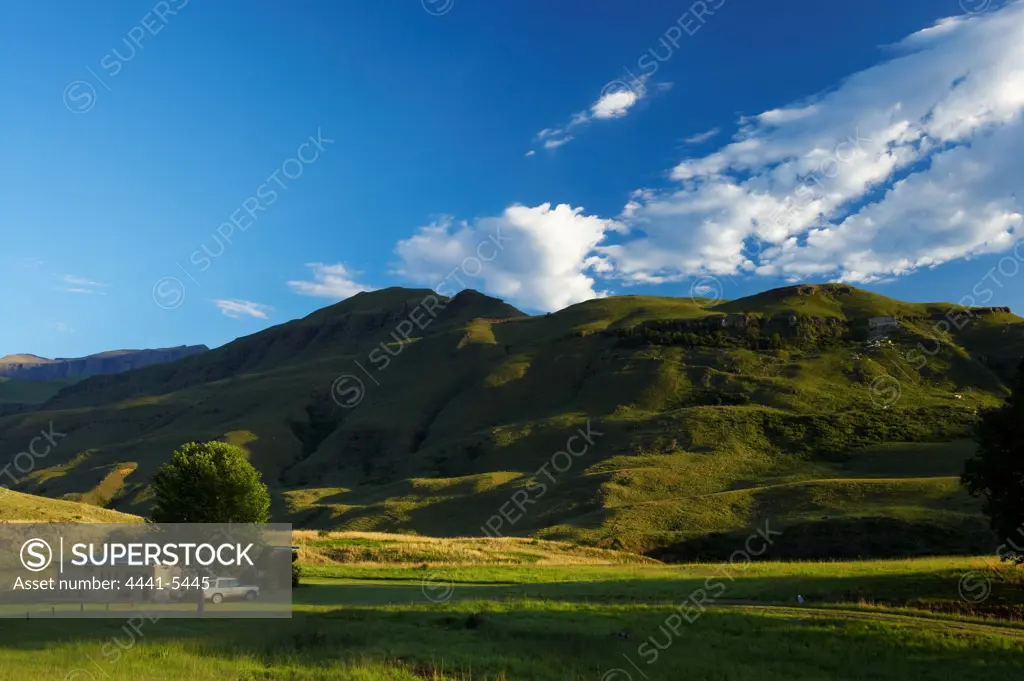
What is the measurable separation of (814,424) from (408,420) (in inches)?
3509

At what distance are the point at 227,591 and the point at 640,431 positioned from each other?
9010cm

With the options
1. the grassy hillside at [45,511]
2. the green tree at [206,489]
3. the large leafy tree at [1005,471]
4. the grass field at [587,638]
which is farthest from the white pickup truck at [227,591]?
the large leafy tree at [1005,471]

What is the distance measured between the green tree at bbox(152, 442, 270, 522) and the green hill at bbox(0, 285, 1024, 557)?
128ft

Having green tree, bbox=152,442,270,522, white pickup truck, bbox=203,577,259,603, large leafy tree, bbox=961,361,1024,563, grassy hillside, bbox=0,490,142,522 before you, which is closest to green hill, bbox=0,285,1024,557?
large leafy tree, bbox=961,361,1024,563

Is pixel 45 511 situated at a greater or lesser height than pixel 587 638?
greater

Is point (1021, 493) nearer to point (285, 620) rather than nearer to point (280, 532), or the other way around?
point (285, 620)

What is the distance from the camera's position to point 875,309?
551 ft

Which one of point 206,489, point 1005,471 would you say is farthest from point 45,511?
point 1005,471

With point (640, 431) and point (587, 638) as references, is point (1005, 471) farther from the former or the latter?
point (640, 431)

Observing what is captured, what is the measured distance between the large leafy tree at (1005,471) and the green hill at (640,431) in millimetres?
31811

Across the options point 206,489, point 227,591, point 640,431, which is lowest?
point 227,591

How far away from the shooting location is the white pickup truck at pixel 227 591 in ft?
101

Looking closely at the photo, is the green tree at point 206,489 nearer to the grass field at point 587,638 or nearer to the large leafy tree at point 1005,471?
Answer: the grass field at point 587,638

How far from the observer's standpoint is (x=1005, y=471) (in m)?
31.5
